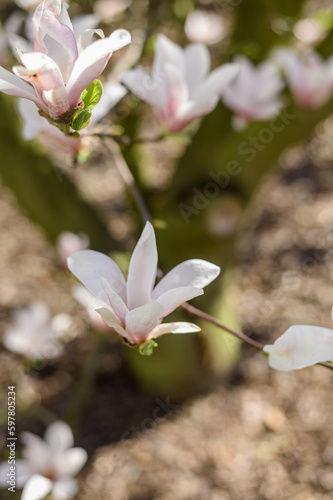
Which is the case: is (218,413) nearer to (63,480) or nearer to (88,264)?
(63,480)

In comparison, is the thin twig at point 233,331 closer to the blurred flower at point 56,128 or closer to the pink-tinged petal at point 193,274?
the pink-tinged petal at point 193,274

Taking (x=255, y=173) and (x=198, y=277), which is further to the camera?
(x=255, y=173)

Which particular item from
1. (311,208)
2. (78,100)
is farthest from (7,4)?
(78,100)

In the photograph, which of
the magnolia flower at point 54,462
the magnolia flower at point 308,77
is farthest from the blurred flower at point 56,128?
the magnolia flower at point 54,462

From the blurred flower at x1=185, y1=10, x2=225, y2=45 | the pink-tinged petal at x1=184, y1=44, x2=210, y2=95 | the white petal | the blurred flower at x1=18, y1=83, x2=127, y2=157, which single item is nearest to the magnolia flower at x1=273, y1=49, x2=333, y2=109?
the pink-tinged petal at x1=184, y1=44, x2=210, y2=95

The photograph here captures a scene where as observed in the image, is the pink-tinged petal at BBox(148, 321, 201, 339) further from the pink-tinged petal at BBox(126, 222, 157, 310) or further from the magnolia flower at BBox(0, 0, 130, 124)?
the magnolia flower at BBox(0, 0, 130, 124)

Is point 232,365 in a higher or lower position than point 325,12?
lower

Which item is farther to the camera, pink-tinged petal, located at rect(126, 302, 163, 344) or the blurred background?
the blurred background
